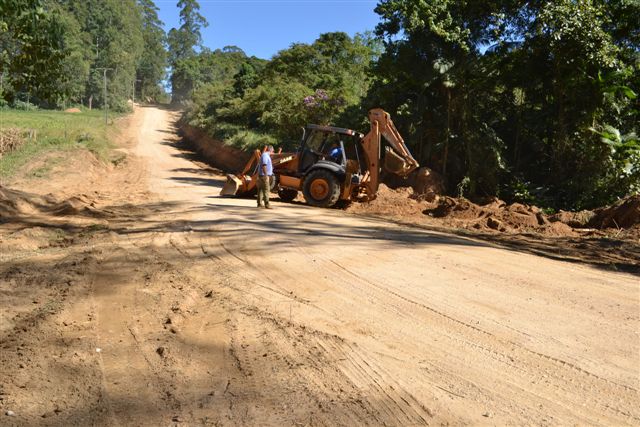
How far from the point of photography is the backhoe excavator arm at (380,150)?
15.6 metres

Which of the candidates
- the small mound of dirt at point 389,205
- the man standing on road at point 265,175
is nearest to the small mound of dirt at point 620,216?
the small mound of dirt at point 389,205

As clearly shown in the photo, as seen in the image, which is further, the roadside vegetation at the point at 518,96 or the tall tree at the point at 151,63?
the tall tree at the point at 151,63

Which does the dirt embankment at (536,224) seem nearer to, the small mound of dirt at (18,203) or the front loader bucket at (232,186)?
the front loader bucket at (232,186)

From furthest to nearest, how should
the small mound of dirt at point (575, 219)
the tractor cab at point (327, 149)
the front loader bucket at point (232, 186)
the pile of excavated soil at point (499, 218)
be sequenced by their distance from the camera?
the front loader bucket at point (232, 186), the tractor cab at point (327, 149), the small mound of dirt at point (575, 219), the pile of excavated soil at point (499, 218)

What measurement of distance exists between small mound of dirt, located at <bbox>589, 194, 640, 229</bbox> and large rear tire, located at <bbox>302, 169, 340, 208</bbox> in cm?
682

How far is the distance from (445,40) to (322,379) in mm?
16399

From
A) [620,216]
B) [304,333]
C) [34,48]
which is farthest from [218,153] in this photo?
[304,333]

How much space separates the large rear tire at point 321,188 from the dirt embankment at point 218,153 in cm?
1544

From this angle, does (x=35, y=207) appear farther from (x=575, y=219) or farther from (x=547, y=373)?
(x=575, y=219)

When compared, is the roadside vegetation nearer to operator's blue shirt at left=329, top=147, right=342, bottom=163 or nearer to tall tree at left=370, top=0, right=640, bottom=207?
tall tree at left=370, top=0, right=640, bottom=207

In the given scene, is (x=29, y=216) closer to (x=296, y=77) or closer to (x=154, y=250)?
(x=154, y=250)

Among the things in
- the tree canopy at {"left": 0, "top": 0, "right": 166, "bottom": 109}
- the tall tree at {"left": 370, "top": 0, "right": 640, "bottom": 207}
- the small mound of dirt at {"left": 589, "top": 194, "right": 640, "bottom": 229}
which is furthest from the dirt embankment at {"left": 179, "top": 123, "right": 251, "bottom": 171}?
the small mound of dirt at {"left": 589, "top": 194, "right": 640, "bottom": 229}

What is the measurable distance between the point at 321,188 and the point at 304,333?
11.0 m

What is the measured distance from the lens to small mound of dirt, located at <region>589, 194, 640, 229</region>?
1306 centimetres
